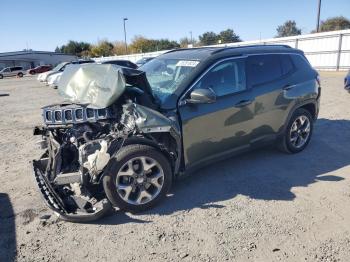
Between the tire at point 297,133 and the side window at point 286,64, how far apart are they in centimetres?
72

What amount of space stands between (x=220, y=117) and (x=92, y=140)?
5.72ft

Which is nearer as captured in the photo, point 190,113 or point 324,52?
point 190,113

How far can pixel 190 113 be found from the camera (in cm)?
430

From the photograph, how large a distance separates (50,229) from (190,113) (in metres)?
2.17

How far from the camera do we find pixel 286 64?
5.59 metres

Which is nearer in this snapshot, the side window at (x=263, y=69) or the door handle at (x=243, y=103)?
the door handle at (x=243, y=103)

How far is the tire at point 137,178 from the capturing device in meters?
3.82

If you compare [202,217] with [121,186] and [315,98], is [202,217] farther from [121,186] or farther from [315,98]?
[315,98]

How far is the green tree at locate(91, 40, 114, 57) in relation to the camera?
7829 centimetres

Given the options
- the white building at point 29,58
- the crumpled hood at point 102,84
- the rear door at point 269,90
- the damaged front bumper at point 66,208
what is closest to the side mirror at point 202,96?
the crumpled hood at point 102,84

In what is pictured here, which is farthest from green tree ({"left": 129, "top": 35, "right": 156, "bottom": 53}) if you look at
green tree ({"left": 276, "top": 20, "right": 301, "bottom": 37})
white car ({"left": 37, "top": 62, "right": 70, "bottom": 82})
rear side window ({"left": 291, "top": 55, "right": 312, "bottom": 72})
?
rear side window ({"left": 291, "top": 55, "right": 312, "bottom": 72})

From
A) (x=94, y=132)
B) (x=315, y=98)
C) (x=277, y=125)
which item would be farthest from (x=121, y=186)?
(x=315, y=98)

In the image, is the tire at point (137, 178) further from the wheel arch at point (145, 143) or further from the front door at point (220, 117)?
the front door at point (220, 117)

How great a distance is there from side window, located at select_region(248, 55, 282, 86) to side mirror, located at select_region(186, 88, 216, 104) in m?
1.10
